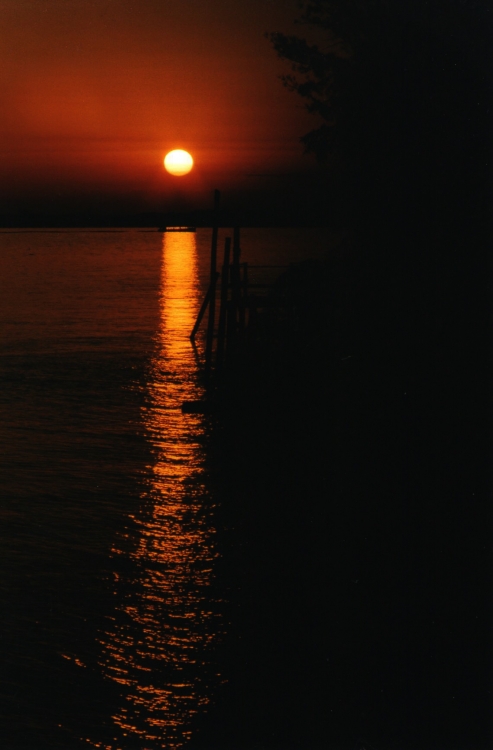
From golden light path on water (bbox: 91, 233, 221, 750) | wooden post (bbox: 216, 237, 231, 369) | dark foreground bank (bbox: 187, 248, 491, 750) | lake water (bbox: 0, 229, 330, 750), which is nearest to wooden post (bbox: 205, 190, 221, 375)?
wooden post (bbox: 216, 237, 231, 369)

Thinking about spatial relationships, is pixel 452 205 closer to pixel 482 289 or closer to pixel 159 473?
pixel 482 289

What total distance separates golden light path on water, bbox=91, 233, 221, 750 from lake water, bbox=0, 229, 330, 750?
1cm

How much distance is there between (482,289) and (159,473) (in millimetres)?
5815

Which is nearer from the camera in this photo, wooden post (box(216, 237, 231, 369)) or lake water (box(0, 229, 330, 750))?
lake water (box(0, 229, 330, 750))

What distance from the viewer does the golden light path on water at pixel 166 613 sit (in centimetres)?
588

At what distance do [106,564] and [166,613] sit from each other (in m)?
1.43

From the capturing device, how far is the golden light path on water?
5.88 meters

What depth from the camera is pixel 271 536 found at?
9266 millimetres

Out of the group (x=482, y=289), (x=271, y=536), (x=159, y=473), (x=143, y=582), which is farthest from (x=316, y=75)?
(x=143, y=582)

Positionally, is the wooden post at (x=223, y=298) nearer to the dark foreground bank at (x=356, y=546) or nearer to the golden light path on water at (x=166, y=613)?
the dark foreground bank at (x=356, y=546)

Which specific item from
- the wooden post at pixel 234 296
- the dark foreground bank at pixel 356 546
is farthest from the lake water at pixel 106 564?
the wooden post at pixel 234 296

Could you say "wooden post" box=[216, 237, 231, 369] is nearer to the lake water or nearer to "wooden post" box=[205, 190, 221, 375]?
"wooden post" box=[205, 190, 221, 375]

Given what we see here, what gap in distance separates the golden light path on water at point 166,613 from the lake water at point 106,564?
1 cm

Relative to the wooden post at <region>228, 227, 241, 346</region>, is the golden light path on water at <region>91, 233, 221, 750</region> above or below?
below
